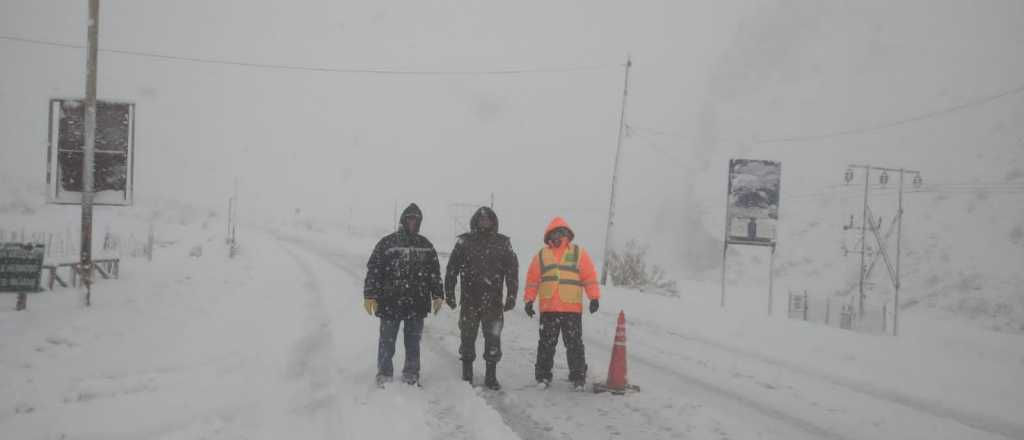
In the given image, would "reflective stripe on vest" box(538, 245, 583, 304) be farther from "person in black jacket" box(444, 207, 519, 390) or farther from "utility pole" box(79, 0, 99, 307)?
"utility pole" box(79, 0, 99, 307)

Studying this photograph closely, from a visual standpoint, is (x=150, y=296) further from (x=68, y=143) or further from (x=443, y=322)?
(x=443, y=322)

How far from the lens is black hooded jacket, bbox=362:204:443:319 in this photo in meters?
6.43

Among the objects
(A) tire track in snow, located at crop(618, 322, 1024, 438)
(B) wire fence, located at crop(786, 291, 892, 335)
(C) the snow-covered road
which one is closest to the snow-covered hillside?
(B) wire fence, located at crop(786, 291, 892, 335)

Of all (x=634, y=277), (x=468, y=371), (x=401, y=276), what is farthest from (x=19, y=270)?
(x=634, y=277)

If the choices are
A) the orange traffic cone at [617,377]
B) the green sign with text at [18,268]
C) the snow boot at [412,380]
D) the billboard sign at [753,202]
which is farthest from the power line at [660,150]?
the snow boot at [412,380]

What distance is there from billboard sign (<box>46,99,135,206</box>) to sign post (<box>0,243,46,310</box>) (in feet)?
6.15

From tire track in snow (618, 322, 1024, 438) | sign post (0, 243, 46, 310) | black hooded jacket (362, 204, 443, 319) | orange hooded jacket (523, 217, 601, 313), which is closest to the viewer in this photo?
tire track in snow (618, 322, 1024, 438)

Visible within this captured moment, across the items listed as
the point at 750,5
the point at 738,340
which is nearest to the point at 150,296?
the point at 738,340

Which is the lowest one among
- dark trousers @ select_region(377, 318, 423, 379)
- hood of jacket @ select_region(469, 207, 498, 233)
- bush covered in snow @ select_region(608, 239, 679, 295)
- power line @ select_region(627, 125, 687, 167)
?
Result: bush covered in snow @ select_region(608, 239, 679, 295)

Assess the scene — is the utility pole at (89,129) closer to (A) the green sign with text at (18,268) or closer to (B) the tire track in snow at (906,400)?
(A) the green sign with text at (18,268)

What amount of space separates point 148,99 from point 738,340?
219 meters

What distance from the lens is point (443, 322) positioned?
11.3 metres

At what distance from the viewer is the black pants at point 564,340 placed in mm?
6559

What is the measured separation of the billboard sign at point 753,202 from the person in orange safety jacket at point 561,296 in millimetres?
11427
